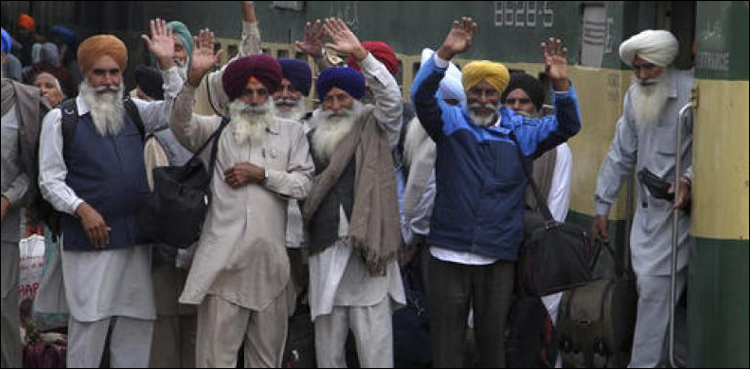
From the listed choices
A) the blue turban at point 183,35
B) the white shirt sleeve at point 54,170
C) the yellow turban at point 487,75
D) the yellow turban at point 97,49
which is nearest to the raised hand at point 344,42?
the yellow turban at point 487,75

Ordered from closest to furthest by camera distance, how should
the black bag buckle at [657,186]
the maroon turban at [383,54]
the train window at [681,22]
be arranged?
the black bag buckle at [657,186], the maroon turban at [383,54], the train window at [681,22]

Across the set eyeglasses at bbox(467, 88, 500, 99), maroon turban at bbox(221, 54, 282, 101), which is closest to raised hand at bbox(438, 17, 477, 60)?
eyeglasses at bbox(467, 88, 500, 99)

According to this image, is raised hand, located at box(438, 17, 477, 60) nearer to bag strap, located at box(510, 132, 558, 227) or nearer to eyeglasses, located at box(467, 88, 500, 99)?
eyeglasses, located at box(467, 88, 500, 99)

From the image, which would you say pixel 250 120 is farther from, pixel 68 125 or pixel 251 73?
pixel 68 125

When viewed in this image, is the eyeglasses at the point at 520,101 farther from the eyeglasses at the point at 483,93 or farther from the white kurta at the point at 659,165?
the eyeglasses at the point at 483,93

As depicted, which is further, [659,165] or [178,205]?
[659,165]

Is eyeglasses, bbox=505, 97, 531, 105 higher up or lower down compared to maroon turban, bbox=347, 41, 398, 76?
lower down

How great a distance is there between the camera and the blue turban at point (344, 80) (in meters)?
9.45

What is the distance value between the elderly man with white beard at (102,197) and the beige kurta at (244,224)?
292mm

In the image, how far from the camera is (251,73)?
30.2ft

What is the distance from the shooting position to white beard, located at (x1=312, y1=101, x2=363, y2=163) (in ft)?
30.9

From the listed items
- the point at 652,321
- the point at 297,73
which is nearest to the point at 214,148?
the point at 297,73

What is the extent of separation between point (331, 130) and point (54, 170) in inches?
51.5

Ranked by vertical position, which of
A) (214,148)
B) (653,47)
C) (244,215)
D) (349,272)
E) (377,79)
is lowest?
(349,272)
